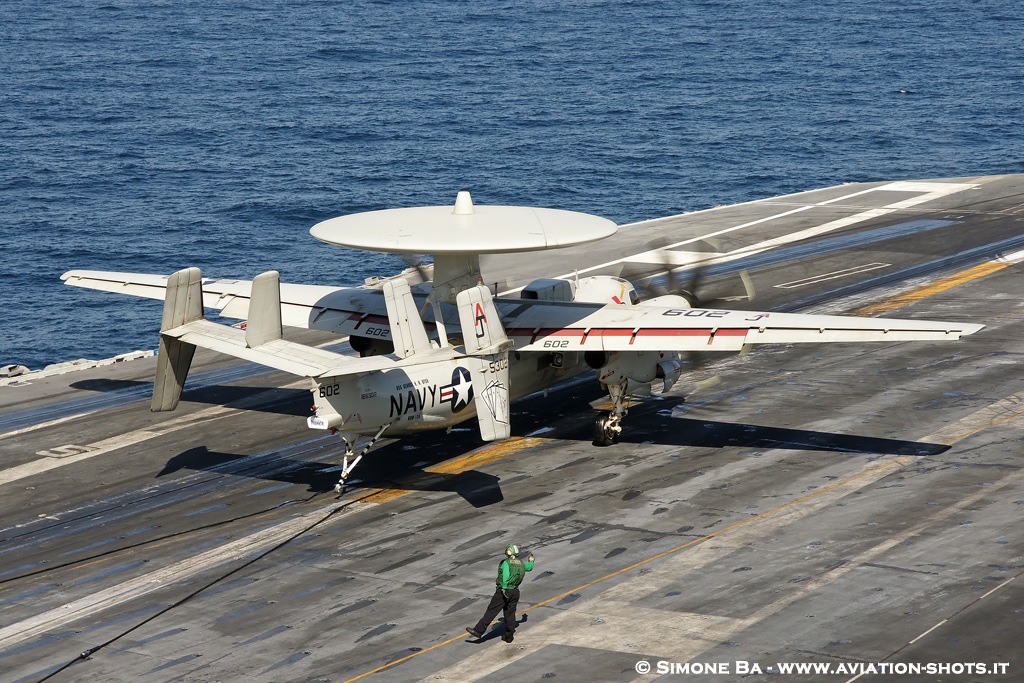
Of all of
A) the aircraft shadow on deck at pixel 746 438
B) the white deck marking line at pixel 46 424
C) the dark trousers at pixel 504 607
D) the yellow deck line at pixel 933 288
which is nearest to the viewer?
the dark trousers at pixel 504 607

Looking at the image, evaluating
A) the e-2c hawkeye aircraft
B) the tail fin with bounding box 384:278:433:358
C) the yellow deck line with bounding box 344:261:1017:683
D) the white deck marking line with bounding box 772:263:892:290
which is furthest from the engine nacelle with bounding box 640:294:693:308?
the white deck marking line with bounding box 772:263:892:290

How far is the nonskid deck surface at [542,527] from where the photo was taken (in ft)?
87.3

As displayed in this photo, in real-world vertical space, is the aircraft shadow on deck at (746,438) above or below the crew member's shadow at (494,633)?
above

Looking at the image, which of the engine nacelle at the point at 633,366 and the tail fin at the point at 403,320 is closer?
the tail fin at the point at 403,320

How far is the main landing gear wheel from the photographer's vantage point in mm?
39656

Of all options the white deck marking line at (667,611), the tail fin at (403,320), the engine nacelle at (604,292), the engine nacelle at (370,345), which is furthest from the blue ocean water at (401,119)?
the white deck marking line at (667,611)

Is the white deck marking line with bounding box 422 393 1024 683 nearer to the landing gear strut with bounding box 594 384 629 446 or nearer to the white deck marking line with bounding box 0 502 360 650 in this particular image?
the landing gear strut with bounding box 594 384 629 446

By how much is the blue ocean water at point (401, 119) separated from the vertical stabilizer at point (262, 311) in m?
37.1

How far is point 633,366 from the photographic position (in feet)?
132

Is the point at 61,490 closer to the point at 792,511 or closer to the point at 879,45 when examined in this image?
the point at 792,511

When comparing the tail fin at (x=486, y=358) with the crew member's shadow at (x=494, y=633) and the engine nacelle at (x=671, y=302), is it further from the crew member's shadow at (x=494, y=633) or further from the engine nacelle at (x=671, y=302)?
the engine nacelle at (x=671, y=302)

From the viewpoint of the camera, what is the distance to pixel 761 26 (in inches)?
6978

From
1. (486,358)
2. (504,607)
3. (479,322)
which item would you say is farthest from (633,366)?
(504,607)

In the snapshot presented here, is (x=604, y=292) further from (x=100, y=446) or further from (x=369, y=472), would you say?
(x=100, y=446)
